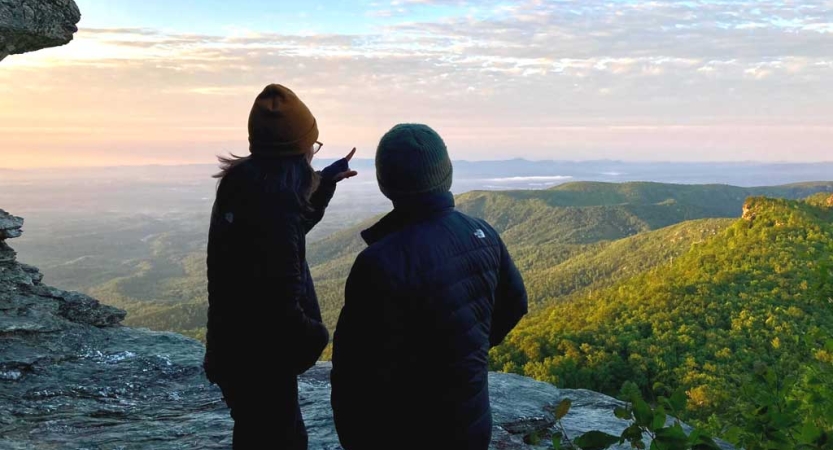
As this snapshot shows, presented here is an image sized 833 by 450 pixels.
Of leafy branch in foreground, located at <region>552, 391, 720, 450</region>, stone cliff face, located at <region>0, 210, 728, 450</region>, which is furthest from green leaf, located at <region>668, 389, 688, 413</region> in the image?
stone cliff face, located at <region>0, 210, 728, 450</region>

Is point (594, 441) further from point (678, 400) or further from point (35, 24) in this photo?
point (35, 24)

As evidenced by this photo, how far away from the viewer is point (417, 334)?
8.81ft

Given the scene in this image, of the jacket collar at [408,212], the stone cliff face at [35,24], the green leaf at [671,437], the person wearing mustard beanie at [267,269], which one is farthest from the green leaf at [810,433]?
the stone cliff face at [35,24]

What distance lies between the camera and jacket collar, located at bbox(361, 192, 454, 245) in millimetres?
2797

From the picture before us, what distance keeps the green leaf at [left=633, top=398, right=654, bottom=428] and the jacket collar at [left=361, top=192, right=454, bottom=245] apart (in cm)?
115

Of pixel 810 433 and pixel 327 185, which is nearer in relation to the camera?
pixel 810 433

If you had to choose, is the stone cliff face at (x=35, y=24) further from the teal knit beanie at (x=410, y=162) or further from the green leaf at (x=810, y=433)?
the green leaf at (x=810, y=433)

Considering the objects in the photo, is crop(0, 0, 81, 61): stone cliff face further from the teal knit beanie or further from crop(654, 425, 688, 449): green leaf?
crop(654, 425, 688, 449): green leaf

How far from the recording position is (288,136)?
3.42 metres

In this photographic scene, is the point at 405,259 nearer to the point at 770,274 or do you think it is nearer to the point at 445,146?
the point at 445,146

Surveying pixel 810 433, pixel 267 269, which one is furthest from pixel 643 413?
pixel 267 269

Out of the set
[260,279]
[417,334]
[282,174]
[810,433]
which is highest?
[282,174]

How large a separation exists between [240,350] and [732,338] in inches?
2308

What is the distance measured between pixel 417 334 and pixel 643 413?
96 cm
